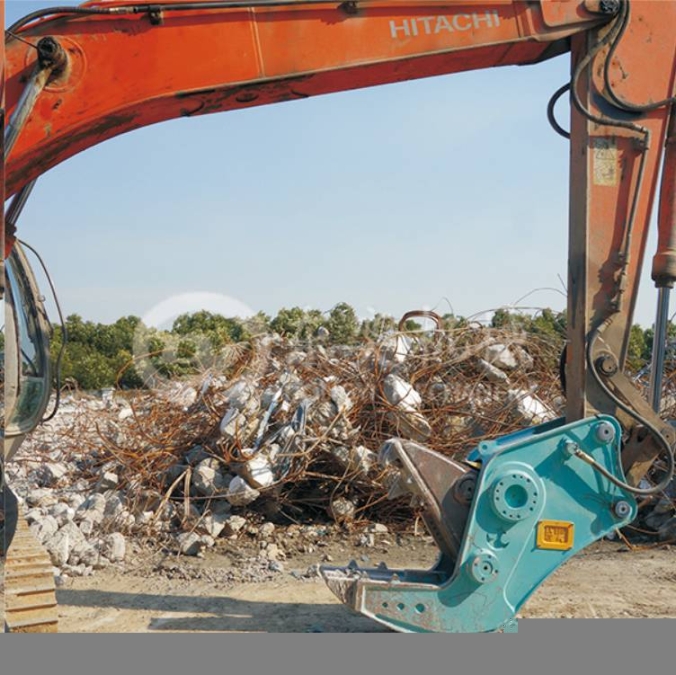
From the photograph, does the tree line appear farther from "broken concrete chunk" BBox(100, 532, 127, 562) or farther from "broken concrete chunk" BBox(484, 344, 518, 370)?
"broken concrete chunk" BBox(100, 532, 127, 562)

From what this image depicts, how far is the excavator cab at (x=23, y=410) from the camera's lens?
4.11 m

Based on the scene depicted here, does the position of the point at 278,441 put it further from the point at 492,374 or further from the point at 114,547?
the point at 492,374

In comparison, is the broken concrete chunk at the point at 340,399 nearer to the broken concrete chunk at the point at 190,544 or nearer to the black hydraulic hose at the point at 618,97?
the broken concrete chunk at the point at 190,544

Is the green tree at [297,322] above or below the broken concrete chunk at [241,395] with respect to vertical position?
above

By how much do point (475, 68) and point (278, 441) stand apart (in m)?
3.29

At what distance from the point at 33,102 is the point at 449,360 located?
431 cm

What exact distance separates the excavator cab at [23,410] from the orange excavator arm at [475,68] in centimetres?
Result: 77

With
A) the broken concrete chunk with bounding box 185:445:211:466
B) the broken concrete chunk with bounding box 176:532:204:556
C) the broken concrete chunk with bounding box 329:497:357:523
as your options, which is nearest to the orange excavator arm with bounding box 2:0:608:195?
the broken concrete chunk with bounding box 176:532:204:556

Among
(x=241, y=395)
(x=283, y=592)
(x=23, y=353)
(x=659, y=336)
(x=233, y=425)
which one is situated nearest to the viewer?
(x=659, y=336)

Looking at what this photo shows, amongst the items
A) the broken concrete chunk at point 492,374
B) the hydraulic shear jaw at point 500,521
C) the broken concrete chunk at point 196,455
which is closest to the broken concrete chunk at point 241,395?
the broken concrete chunk at point 196,455

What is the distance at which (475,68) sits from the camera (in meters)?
4.05

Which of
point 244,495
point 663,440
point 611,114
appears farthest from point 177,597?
point 611,114

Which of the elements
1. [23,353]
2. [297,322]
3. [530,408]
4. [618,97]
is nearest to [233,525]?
[23,353]

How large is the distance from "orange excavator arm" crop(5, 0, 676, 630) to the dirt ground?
1.00m
